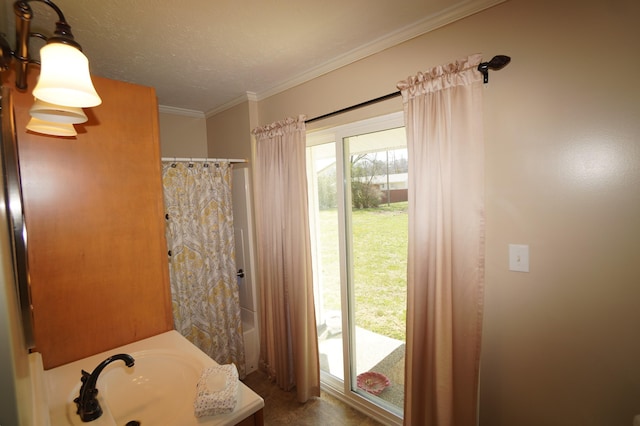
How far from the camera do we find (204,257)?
7.84 feet

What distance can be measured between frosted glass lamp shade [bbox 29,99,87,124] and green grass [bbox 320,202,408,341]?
1.60 m

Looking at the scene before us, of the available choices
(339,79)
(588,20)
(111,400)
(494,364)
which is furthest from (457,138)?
(111,400)

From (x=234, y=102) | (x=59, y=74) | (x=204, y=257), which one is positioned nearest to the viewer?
(x=59, y=74)

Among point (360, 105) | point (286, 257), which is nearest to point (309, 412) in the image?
point (286, 257)

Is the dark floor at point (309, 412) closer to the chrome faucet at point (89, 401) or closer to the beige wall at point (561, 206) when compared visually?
the beige wall at point (561, 206)

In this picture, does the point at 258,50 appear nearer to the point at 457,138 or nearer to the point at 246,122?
the point at 246,122

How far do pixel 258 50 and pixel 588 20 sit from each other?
161cm

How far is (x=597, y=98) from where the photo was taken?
1088 millimetres

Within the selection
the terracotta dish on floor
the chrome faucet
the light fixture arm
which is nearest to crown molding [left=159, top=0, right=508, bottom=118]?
the light fixture arm

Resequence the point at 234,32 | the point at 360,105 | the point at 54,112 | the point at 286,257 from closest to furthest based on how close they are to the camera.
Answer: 1. the point at 54,112
2. the point at 234,32
3. the point at 360,105
4. the point at 286,257

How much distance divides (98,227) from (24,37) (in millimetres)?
798

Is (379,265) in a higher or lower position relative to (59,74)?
lower

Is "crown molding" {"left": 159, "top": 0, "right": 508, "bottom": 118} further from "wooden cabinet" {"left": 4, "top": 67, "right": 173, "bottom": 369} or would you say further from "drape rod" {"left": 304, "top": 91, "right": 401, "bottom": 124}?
"wooden cabinet" {"left": 4, "top": 67, "right": 173, "bottom": 369}

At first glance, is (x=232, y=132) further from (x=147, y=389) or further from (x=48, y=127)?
(x=147, y=389)
